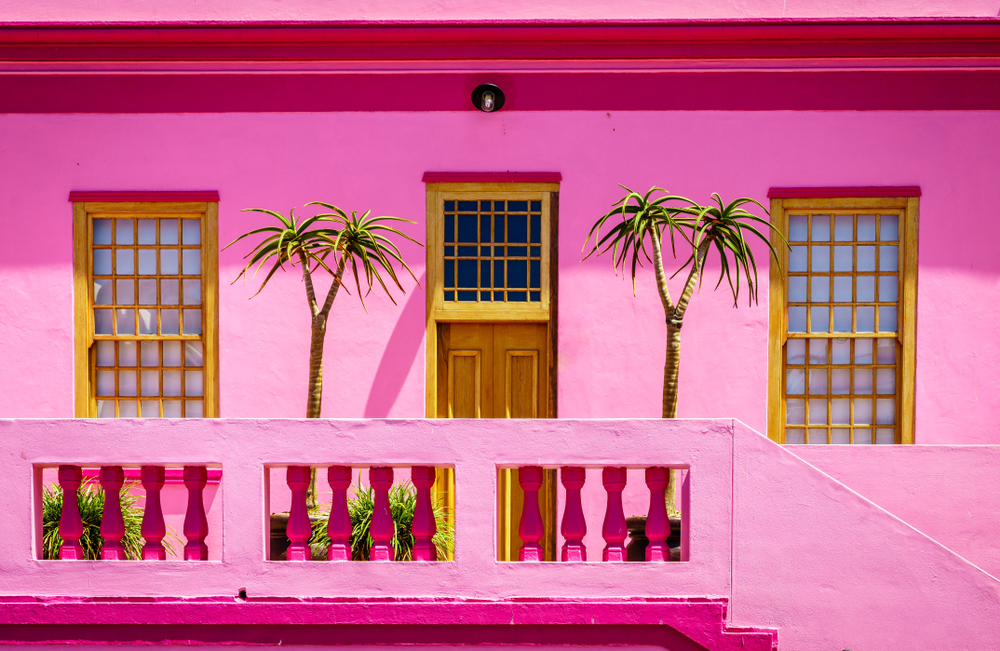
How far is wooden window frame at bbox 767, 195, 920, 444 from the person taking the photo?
6004mm

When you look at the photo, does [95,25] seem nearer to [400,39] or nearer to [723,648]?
[400,39]

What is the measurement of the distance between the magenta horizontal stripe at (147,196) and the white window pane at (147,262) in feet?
1.45

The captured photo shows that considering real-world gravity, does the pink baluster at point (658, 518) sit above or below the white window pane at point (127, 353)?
below

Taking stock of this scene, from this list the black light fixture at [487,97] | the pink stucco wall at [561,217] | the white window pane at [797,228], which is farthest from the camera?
the white window pane at [797,228]

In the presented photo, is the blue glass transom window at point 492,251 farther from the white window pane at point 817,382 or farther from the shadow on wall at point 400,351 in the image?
the white window pane at point 817,382

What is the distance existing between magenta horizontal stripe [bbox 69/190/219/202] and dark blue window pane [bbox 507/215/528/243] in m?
2.40

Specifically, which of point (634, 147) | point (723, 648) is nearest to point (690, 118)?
point (634, 147)

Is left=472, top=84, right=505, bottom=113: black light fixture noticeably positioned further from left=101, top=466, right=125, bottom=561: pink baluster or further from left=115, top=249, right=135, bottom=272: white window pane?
left=101, top=466, right=125, bottom=561: pink baluster

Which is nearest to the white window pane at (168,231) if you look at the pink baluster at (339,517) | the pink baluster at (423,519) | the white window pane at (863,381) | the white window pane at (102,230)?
the white window pane at (102,230)

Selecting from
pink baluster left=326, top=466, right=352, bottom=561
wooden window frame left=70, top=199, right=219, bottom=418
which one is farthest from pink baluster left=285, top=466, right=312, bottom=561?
wooden window frame left=70, top=199, right=219, bottom=418

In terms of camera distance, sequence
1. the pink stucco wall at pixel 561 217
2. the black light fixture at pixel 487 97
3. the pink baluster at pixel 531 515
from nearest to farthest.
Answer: the pink baluster at pixel 531 515 → the black light fixture at pixel 487 97 → the pink stucco wall at pixel 561 217

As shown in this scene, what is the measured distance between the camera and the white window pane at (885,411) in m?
6.16

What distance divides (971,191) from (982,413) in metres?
1.80

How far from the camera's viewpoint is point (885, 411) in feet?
20.2
